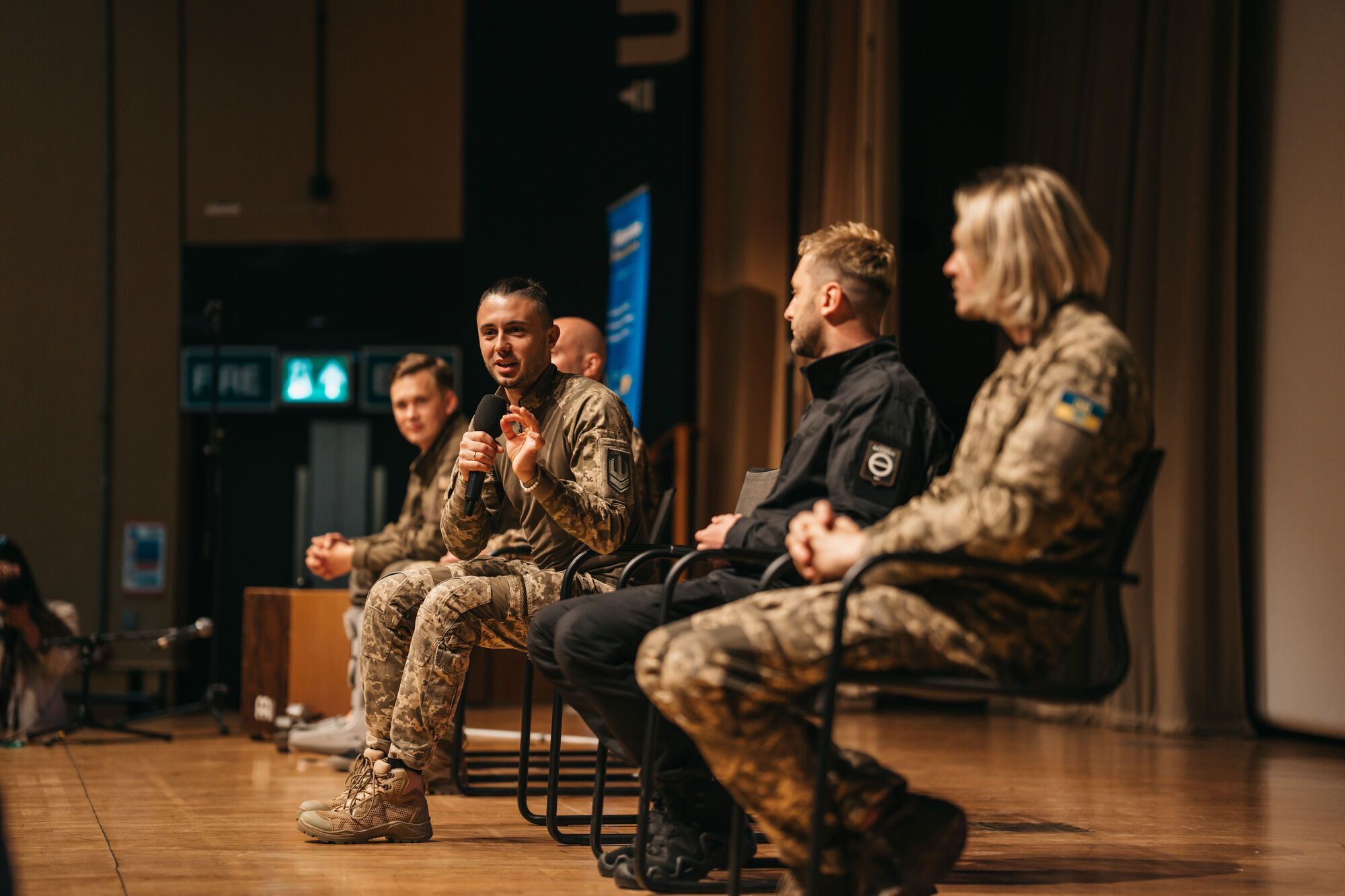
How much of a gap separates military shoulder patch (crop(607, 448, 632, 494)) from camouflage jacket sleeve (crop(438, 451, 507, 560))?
31 cm

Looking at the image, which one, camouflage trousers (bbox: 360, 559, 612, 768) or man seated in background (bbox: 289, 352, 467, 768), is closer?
camouflage trousers (bbox: 360, 559, 612, 768)

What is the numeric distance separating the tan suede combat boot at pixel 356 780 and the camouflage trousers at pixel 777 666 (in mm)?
977

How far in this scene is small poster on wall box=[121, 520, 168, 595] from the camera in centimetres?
709

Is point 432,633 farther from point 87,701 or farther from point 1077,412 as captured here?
point 87,701

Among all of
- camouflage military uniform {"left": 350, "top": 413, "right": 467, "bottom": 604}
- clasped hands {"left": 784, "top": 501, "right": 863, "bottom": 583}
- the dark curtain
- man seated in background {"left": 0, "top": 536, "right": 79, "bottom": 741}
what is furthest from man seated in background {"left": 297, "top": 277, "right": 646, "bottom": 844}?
the dark curtain

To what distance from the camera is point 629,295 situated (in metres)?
5.70

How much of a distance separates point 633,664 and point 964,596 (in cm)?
63

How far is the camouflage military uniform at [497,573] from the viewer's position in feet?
8.63

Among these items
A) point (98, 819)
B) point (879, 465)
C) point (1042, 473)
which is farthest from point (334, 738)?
point (1042, 473)

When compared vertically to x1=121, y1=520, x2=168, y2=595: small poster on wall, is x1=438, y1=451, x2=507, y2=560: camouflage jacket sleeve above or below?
above

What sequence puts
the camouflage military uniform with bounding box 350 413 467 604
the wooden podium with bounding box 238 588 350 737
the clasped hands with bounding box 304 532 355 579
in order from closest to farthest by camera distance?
the camouflage military uniform with bounding box 350 413 467 604 < the clasped hands with bounding box 304 532 355 579 < the wooden podium with bounding box 238 588 350 737

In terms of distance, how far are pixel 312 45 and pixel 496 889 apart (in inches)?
244

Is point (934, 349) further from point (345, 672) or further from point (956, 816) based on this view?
point (956, 816)

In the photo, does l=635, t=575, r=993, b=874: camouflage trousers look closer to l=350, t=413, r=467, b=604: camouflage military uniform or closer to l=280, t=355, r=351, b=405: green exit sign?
l=350, t=413, r=467, b=604: camouflage military uniform
